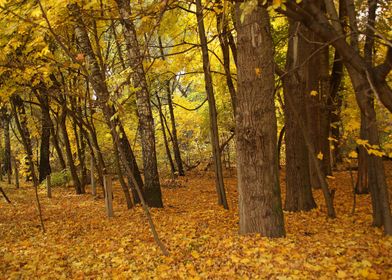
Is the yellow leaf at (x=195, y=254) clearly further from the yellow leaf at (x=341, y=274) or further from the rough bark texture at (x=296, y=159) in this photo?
the rough bark texture at (x=296, y=159)

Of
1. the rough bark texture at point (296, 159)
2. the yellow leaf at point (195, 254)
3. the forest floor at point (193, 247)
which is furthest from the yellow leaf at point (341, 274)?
the rough bark texture at point (296, 159)

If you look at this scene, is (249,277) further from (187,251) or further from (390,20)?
(390,20)

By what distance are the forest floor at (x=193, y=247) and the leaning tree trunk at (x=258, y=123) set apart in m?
0.57

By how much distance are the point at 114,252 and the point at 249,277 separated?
96.7 inches

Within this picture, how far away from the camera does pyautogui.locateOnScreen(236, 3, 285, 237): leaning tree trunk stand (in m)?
5.46

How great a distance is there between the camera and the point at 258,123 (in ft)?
17.8

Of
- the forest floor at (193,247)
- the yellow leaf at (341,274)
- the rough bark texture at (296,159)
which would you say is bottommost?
the yellow leaf at (341,274)

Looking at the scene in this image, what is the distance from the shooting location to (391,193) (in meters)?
9.66

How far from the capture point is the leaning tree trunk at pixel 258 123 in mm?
5461

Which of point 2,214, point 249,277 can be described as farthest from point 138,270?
point 2,214

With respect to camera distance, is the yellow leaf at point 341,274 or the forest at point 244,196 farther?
the forest at point 244,196

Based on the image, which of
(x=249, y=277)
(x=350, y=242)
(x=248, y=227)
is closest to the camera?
(x=249, y=277)

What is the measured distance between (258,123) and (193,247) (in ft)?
7.29

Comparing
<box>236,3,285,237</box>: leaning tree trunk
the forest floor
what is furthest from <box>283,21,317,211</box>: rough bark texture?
<box>236,3,285,237</box>: leaning tree trunk
